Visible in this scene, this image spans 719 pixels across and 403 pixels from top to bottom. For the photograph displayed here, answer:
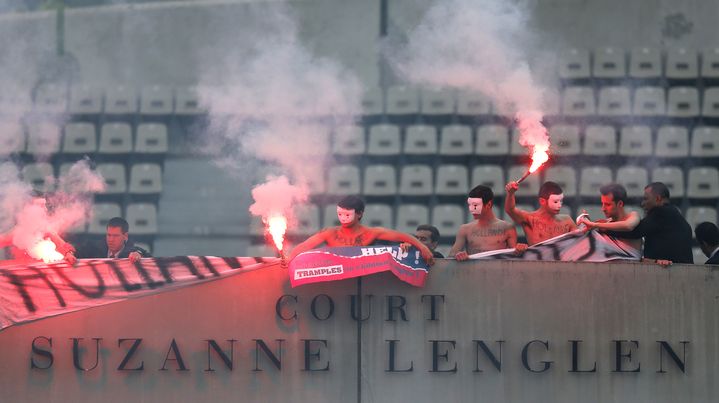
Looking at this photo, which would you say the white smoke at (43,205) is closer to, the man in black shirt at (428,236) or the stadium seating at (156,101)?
the stadium seating at (156,101)

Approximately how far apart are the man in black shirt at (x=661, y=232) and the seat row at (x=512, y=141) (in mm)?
6246

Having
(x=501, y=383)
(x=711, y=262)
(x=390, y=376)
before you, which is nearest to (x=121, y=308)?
(x=390, y=376)

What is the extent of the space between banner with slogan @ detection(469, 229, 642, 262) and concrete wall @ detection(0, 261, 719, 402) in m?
0.30

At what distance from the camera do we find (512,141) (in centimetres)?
1598

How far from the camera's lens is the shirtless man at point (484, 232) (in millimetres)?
9883

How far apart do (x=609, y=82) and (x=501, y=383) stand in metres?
8.28

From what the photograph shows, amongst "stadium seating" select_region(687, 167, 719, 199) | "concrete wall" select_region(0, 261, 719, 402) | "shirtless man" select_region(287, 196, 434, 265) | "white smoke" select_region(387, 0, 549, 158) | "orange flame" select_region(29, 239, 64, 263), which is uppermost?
"white smoke" select_region(387, 0, 549, 158)

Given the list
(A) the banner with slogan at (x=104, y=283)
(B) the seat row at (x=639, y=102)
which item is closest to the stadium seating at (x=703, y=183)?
(B) the seat row at (x=639, y=102)

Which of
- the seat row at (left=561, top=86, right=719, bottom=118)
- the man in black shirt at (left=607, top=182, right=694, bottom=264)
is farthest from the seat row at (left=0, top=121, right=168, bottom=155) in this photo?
the man in black shirt at (left=607, top=182, right=694, bottom=264)

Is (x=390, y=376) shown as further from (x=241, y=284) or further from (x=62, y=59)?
(x=62, y=59)

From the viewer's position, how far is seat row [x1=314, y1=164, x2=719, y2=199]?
15609 mm

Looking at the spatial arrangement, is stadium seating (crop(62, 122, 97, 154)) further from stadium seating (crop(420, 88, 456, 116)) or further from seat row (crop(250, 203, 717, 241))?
stadium seating (crop(420, 88, 456, 116))

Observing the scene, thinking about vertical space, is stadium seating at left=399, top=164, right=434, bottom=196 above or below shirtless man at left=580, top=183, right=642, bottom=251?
above

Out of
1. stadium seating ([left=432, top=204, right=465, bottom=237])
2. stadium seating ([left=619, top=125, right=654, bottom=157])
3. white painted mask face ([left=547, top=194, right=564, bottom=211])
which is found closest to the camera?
white painted mask face ([left=547, top=194, right=564, bottom=211])
